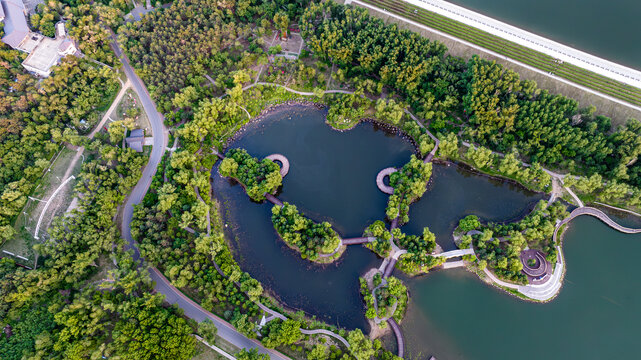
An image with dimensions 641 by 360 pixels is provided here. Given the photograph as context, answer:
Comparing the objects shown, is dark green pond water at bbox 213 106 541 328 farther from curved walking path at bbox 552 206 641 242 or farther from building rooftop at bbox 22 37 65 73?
building rooftop at bbox 22 37 65 73

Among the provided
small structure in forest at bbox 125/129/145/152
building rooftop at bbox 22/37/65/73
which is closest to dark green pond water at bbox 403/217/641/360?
small structure in forest at bbox 125/129/145/152

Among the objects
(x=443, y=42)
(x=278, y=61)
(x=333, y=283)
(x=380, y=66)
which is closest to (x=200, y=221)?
(x=333, y=283)

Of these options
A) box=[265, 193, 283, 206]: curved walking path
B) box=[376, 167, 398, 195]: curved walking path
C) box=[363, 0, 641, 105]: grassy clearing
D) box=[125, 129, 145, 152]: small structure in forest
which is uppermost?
box=[363, 0, 641, 105]: grassy clearing

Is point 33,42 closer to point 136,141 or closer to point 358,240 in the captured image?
point 136,141

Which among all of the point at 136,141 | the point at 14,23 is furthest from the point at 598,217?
the point at 14,23

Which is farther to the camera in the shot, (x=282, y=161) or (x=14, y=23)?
(x=14, y=23)

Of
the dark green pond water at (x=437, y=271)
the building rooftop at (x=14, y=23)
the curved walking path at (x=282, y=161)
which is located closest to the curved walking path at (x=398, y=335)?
the dark green pond water at (x=437, y=271)

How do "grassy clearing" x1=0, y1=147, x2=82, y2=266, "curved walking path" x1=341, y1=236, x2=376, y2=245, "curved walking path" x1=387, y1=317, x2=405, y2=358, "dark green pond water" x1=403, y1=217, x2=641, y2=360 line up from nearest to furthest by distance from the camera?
"curved walking path" x1=387, y1=317, x2=405, y2=358
"dark green pond water" x1=403, y1=217, x2=641, y2=360
"grassy clearing" x1=0, y1=147, x2=82, y2=266
"curved walking path" x1=341, y1=236, x2=376, y2=245
